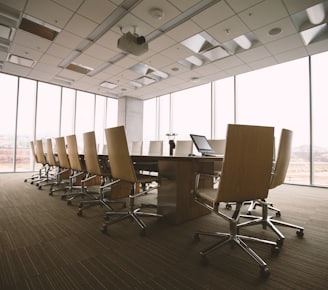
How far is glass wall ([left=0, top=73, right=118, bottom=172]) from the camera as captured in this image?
6.86 m

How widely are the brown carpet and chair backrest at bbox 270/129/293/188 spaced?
594mm

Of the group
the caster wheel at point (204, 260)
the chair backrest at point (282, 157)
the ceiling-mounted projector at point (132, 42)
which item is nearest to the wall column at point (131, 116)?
the ceiling-mounted projector at point (132, 42)

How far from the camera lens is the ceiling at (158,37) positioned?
3.46m

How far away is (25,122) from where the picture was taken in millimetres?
7180

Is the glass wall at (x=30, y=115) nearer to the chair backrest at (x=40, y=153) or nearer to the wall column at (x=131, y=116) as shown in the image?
the wall column at (x=131, y=116)

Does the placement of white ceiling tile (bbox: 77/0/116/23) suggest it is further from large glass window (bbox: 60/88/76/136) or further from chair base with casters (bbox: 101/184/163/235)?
large glass window (bbox: 60/88/76/136)

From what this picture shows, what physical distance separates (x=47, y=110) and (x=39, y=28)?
4036 mm

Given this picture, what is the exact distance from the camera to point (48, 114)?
7.62m

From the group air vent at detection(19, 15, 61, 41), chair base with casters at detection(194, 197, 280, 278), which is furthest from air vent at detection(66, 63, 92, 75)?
chair base with casters at detection(194, 197, 280, 278)

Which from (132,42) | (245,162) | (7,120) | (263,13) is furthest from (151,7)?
(7,120)

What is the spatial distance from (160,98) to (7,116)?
19.1ft

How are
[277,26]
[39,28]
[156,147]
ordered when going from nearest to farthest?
1. [277,26]
2. [39,28]
3. [156,147]

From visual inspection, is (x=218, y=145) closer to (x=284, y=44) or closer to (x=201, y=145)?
(x=201, y=145)

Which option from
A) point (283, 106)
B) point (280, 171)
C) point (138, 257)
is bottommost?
point (138, 257)
